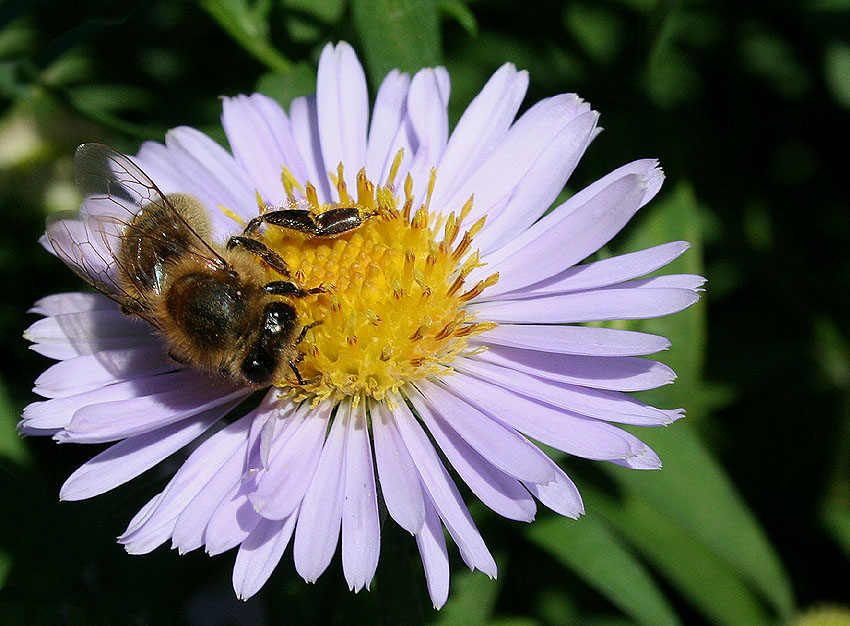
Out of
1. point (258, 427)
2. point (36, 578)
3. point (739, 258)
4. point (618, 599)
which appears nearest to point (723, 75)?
point (739, 258)

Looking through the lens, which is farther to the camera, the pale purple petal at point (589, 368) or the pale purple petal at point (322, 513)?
the pale purple petal at point (589, 368)

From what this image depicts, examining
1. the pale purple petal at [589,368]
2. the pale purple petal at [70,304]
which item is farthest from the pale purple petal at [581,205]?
the pale purple petal at [70,304]

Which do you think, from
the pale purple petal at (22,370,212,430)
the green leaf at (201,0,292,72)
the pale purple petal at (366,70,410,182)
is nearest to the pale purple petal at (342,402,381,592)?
the pale purple petal at (22,370,212,430)

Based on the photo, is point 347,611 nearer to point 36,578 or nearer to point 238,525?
point 238,525

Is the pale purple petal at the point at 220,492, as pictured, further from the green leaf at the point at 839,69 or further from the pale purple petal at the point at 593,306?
the green leaf at the point at 839,69

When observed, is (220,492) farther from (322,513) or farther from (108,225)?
(108,225)

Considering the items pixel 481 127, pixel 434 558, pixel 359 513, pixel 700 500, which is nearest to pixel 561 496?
pixel 434 558
